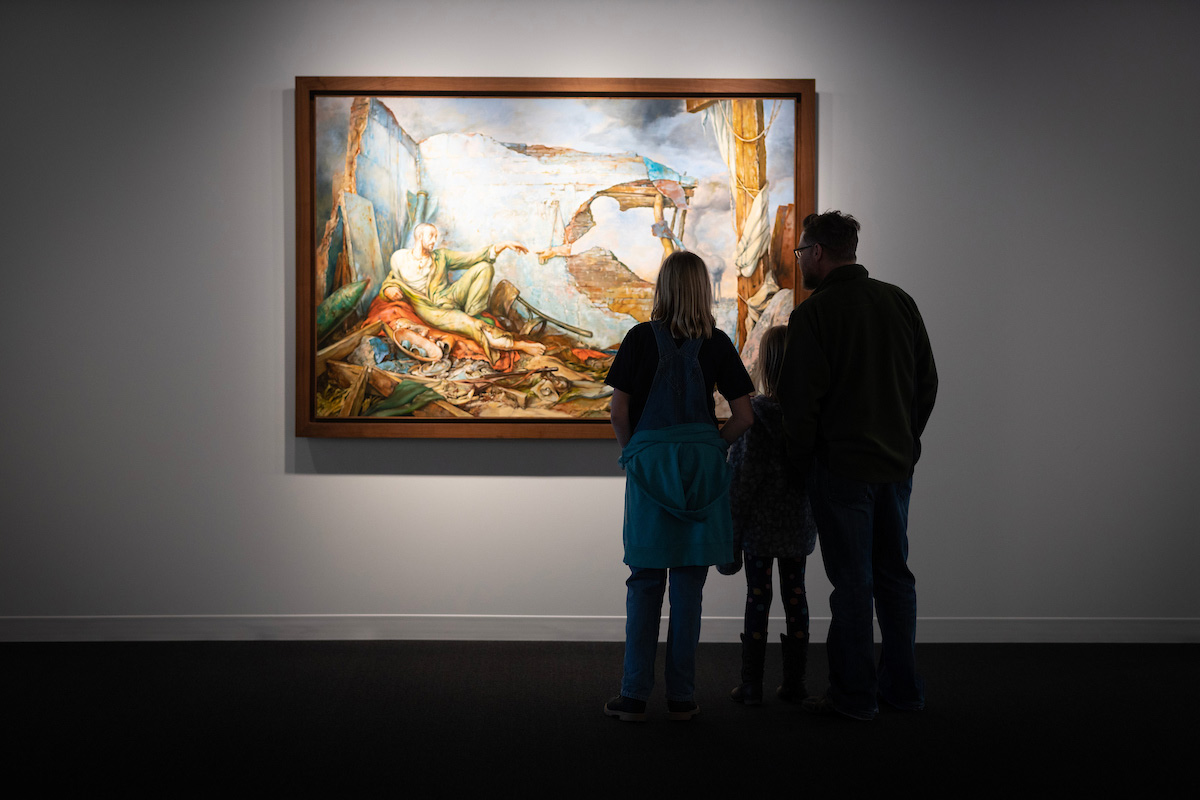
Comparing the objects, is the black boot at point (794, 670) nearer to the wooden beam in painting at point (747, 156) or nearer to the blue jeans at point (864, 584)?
the blue jeans at point (864, 584)

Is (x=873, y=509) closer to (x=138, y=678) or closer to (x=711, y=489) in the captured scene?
(x=711, y=489)

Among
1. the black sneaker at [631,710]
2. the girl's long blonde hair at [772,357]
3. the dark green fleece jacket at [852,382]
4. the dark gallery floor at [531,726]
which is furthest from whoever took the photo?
the girl's long blonde hair at [772,357]

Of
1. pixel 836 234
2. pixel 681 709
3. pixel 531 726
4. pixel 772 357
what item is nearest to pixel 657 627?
pixel 681 709

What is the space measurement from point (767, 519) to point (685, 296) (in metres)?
0.82

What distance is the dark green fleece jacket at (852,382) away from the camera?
264 centimetres

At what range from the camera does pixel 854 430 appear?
264cm

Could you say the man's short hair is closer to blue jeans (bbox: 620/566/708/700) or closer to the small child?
the small child

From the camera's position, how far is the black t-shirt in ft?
8.74

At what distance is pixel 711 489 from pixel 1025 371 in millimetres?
1986

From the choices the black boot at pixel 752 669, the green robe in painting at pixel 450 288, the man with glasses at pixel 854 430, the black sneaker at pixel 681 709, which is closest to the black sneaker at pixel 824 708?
the man with glasses at pixel 854 430

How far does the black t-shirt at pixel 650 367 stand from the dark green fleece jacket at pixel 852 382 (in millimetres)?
176

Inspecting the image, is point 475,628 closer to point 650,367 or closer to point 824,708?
point 824,708

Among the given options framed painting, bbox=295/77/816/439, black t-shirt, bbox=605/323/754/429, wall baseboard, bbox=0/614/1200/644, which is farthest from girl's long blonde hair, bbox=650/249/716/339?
wall baseboard, bbox=0/614/1200/644

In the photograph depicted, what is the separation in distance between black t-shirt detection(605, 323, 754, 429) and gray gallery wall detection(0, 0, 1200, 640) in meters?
1.15
